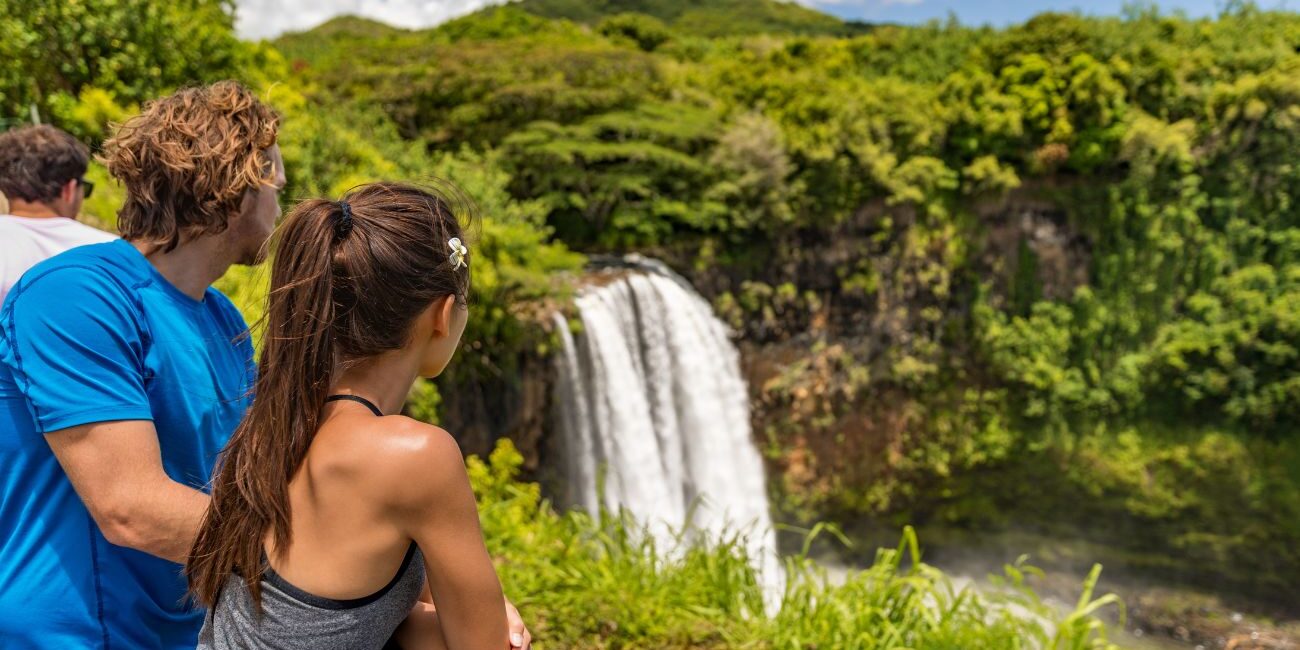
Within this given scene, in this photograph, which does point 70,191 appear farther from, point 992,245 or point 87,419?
point 992,245

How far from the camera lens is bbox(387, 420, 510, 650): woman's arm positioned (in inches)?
39.3

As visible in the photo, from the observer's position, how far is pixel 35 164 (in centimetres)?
216

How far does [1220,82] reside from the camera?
1512cm

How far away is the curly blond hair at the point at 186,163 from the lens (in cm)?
140

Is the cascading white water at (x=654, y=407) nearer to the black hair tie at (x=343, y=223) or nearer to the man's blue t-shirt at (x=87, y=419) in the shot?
the man's blue t-shirt at (x=87, y=419)

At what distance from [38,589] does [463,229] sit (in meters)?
0.88

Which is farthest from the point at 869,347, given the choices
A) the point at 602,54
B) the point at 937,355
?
the point at 602,54

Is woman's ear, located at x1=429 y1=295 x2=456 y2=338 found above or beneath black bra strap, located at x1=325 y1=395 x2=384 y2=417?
above

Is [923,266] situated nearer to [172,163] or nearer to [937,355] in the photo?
[937,355]

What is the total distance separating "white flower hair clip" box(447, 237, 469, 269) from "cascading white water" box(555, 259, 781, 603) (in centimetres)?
750

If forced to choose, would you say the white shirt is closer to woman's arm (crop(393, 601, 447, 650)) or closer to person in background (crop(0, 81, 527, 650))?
person in background (crop(0, 81, 527, 650))

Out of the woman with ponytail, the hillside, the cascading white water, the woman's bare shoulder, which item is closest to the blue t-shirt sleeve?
the woman with ponytail

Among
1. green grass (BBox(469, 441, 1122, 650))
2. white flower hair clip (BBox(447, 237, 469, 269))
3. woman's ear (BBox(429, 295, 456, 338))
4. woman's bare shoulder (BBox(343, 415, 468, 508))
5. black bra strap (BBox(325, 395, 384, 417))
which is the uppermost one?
white flower hair clip (BBox(447, 237, 469, 269))

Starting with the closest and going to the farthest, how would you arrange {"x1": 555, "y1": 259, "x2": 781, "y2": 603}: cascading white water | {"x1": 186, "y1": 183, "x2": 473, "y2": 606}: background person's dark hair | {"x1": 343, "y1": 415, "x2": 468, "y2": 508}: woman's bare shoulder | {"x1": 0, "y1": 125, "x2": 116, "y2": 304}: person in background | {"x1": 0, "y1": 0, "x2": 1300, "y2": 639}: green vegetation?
1. {"x1": 343, "y1": 415, "x2": 468, "y2": 508}: woman's bare shoulder
2. {"x1": 186, "y1": 183, "x2": 473, "y2": 606}: background person's dark hair
3. {"x1": 0, "y1": 125, "x2": 116, "y2": 304}: person in background
4. {"x1": 555, "y1": 259, "x2": 781, "y2": 603}: cascading white water
5. {"x1": 0, "y1": 0, "x2": 1300, "y2": 639}: green vegetation
